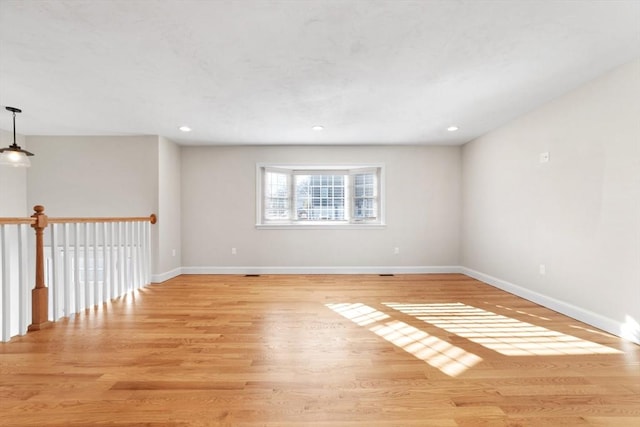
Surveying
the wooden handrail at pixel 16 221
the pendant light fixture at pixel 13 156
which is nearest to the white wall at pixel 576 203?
the wooden handrail at pixel 16 221

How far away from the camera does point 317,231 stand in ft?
17.6

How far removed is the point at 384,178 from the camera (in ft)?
17.5

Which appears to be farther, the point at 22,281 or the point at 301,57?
the point at 22,281

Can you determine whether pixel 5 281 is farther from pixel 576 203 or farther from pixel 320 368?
pixel 576 203

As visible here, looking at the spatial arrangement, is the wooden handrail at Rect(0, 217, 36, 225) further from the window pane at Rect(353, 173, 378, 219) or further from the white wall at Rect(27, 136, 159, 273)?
the window pane at Rect(353, 173, 378, 219)

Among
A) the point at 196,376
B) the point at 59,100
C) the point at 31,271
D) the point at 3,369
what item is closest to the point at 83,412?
the point at 196,376

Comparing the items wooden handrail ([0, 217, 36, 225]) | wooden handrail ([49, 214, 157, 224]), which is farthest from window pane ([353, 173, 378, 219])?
wooden handrail ([0, 217, 36, 225])

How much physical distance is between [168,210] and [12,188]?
7.53 ft

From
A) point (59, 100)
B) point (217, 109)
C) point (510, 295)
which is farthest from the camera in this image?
point (510, 295)

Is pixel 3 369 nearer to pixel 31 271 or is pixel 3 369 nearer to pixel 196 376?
pixel 196 376

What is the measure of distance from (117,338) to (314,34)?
9.51ft

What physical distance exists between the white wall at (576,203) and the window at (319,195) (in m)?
1.99

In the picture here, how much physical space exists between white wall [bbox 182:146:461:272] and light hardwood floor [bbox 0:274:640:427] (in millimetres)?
1973

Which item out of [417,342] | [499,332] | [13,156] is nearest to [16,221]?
[13,156]
